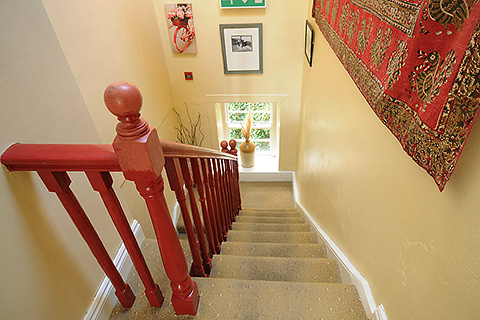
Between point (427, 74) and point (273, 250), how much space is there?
5.51 feet

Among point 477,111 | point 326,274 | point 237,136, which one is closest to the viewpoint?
point 477,111

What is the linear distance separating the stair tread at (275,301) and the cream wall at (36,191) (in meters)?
0.55

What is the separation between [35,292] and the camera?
98 cm

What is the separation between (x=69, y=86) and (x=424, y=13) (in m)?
1.29

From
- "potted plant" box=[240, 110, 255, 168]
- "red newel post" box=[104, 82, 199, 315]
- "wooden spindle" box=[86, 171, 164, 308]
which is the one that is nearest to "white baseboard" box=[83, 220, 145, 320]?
"wooden spindle" box=[86, 171, 164, 308]

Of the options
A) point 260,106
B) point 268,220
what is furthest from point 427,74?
point 260,106

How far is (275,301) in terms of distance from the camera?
123 centimetres

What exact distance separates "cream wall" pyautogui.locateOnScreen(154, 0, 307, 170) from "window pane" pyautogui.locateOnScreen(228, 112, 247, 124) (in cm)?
50

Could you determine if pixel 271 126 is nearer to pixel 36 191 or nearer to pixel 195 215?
pixel 195 215

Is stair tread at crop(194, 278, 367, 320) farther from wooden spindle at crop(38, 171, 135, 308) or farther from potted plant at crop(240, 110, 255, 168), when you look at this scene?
potted plant at crop(240, 110, 255, 168)

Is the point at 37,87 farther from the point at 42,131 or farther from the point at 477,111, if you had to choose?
the point at 477,111

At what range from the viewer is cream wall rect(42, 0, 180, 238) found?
183cm

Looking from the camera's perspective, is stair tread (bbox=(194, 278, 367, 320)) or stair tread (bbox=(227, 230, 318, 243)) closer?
stair tread (bbox=(194, 278, 367, 320))

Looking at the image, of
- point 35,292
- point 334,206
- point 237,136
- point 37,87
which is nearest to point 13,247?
point 35,292
